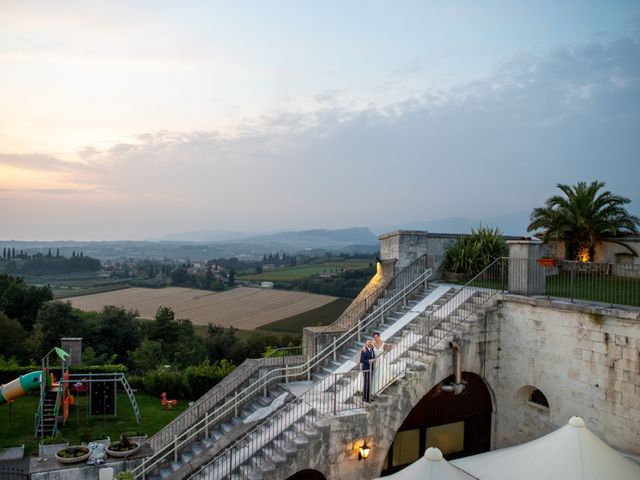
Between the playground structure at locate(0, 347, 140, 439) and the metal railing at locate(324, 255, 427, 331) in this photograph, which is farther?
the playground structure at locate(0, 347, 140, 439)

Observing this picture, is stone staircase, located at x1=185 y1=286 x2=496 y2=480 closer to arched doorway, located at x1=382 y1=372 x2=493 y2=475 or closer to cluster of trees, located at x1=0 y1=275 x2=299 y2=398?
arched doorway, located at x1=382 y1=372 x2=493 y2=475

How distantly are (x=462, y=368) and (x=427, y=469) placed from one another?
4.74 m

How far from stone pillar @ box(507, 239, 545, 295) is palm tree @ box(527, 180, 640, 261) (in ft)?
15.4

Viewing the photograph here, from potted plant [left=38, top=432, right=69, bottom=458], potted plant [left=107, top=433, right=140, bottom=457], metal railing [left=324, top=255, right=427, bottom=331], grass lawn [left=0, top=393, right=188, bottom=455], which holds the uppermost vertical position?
metal railing [left=324, top=255, right=427, bottom=331]

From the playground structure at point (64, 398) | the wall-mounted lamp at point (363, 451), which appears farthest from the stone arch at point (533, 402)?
the playground structure at point (64, 398)

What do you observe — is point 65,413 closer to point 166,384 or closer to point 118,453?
point 118,453

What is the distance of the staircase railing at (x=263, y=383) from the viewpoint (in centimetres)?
1290

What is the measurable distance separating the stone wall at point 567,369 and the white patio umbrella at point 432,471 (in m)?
4.17

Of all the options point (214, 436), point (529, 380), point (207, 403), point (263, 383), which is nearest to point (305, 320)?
point (207, 403)

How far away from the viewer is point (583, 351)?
37.7 ft

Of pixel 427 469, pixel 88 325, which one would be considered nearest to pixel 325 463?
pixel 427 469

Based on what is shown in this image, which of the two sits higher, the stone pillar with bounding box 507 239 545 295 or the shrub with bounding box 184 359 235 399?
the stone pillar with bounding box 507 239 545 295

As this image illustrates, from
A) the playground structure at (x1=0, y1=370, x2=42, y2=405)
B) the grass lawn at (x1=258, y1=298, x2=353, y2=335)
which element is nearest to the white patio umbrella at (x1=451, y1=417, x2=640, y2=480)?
the playground structure at (x1=0, y1=370, x2=42, y2=405)

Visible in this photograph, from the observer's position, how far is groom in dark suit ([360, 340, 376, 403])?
1172cm
